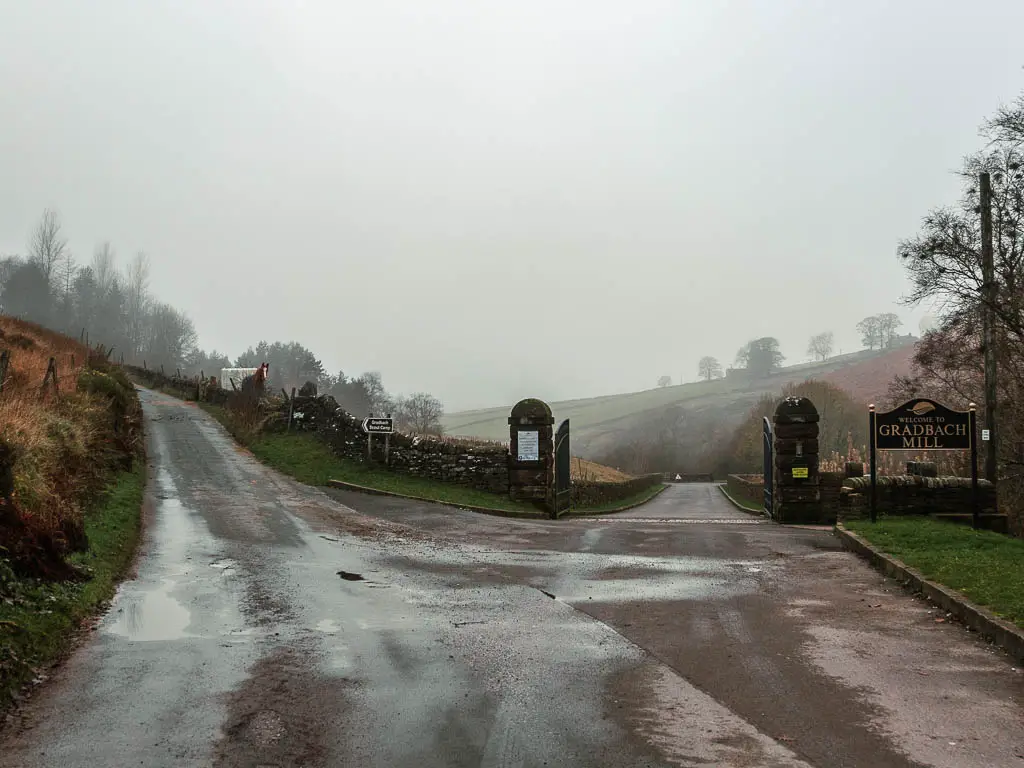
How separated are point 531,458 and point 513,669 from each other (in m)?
15.8

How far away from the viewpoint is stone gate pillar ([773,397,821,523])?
64.3 feet

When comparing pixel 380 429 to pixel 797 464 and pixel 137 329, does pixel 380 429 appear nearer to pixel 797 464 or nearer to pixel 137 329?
pixel 797 464

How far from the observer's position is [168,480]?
66.8ft

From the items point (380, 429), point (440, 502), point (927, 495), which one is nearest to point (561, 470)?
point (440, 502)

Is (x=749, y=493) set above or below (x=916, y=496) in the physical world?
below

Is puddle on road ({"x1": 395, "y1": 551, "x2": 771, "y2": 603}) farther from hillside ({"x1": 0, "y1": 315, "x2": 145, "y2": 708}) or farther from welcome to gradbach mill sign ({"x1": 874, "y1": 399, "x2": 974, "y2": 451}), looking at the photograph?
welcome to gradbach mill sign ({"x1": 874, "y1": 399, "x2": 974, "y2": 451})

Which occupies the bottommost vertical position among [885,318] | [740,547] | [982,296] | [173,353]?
[740,547]

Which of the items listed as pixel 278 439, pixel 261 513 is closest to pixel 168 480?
pixel 261 513

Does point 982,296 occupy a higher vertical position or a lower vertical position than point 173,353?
lower

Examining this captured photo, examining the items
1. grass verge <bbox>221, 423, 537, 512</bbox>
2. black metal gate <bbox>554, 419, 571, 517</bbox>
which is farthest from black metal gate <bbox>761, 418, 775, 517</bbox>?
grass verge <bbox>221, 423, 537, 512</bbox>

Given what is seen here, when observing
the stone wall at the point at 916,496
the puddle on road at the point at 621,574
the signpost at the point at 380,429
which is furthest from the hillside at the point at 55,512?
the stone wall at the point at 916,496

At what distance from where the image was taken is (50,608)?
283 inches

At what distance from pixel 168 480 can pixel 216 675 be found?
15.7m

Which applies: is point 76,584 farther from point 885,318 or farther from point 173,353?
point 885,318
